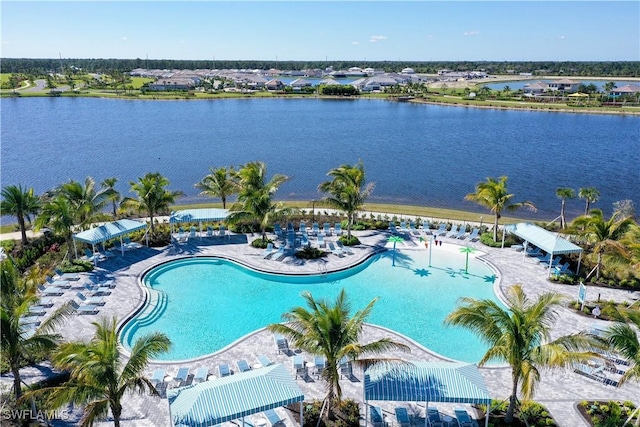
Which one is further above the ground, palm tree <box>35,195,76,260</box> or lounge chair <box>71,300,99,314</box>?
palm tree <box>35,195,76,260</box>

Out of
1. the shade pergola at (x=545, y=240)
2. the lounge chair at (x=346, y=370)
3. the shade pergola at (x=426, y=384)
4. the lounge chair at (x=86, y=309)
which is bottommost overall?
→ the lounge chair at (x=346, y=370)

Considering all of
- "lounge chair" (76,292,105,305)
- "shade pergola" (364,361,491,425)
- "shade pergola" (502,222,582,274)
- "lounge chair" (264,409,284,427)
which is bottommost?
"lounge chair" (264,409,284,427)

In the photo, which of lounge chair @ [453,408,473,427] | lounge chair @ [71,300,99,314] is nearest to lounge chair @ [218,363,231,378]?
lounge chair @ [71,300,99,314]

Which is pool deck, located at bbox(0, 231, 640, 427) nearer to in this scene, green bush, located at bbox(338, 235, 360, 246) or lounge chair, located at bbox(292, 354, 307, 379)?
lounge chair, located at bbox(292, 354, 307, 379)

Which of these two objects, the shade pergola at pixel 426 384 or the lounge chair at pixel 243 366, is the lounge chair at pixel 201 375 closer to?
the lounge chair at pixel 243 366

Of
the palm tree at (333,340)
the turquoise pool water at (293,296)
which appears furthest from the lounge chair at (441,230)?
the palm tree at (333,340)

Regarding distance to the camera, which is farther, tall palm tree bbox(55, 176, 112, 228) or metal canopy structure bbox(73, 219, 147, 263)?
tall palm tree bbox(55, 176, 112, 228)

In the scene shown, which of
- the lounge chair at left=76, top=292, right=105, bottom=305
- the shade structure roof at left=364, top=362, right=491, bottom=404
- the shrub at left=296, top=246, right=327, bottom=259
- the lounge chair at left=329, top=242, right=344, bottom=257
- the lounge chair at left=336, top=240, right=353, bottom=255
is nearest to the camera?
the shade structure roof at left=364, top=362, right=491, bottom=404

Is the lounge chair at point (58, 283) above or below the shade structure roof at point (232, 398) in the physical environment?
below
